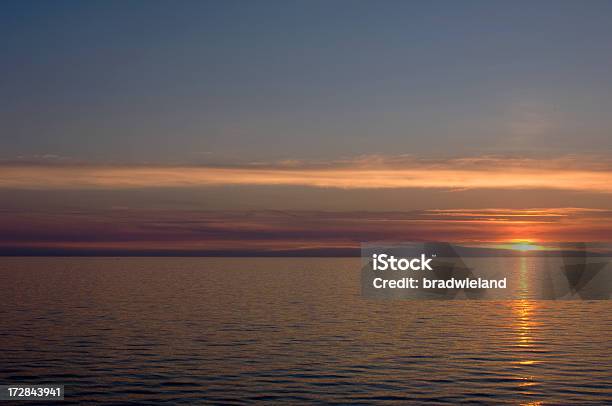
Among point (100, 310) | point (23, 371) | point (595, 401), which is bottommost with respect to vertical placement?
point (595, 401)

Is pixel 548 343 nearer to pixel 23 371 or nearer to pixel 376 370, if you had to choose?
pixel 376 370

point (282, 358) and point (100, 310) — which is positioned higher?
point (100, 310)

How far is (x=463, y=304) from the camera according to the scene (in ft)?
421

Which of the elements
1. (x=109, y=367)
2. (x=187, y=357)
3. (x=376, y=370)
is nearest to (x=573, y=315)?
(x=376, y=370)

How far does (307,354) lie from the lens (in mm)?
63500

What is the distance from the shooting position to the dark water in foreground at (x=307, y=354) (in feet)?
160

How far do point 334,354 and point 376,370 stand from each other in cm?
803

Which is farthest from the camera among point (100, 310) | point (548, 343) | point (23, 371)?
point (100, 310)

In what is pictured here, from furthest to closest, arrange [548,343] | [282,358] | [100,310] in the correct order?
[100,310], [548,343], [282,358]

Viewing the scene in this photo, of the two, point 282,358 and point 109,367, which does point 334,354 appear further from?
point 109,367

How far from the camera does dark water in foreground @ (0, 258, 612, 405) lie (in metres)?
48.8

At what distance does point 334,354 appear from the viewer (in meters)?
63.6

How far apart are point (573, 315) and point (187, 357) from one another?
6802 centimetres

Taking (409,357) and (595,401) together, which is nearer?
(595,401)
